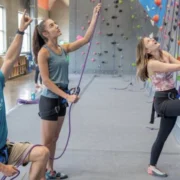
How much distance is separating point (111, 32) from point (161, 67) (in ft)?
29.9

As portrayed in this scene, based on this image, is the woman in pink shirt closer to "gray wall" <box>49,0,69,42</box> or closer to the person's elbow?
the person's elbow

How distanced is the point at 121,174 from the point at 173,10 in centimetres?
301

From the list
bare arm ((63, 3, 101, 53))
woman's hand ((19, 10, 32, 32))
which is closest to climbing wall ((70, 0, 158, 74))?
bare arm ((63, 3, 101, 53))

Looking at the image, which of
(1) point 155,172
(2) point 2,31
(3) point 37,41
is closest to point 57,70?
(3) point 37,41

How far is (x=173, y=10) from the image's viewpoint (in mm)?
4730

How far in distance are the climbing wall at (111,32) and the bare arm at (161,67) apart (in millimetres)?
8880

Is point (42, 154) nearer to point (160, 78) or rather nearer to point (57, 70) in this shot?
point (57, 70)

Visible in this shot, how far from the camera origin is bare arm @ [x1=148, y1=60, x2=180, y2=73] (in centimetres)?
229

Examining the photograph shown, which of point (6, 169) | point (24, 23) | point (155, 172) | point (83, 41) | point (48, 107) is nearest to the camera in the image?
point (6, 169)

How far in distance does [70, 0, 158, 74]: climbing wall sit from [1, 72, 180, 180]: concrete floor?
519cm

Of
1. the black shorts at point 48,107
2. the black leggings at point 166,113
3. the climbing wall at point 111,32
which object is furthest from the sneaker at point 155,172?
the climbing wall at point 111,32

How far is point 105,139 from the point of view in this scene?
3.70 metres

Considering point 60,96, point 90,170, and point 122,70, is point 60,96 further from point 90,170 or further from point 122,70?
point 122,70

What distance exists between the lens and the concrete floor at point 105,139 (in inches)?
110
